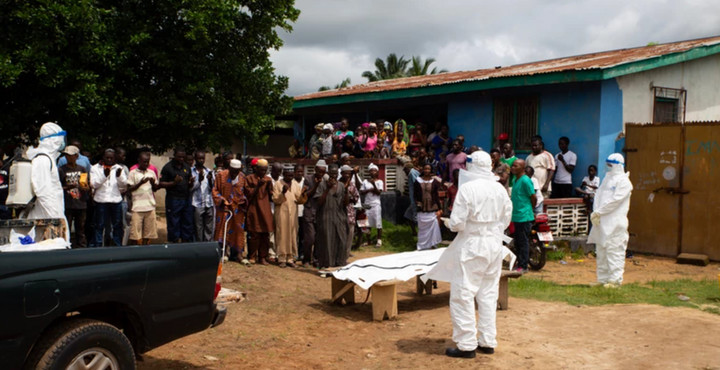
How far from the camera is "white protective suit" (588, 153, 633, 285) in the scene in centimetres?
907

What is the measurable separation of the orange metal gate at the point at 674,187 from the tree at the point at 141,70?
23.3 ft

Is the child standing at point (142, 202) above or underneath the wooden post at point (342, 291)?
above

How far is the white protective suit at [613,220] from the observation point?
29.8 ft

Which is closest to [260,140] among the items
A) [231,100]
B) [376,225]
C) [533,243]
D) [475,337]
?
[231,100]

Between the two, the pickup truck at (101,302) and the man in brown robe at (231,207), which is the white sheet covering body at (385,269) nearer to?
the pickup truck at (101,302)

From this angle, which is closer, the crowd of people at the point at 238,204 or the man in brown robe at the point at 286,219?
the crowd of people at the point at 238,204

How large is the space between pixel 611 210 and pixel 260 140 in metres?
6.81

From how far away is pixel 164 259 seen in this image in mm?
4488

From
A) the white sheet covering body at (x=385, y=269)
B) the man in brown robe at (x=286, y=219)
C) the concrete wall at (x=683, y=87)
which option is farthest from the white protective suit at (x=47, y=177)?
the concrete wall at (x=683, y=87)

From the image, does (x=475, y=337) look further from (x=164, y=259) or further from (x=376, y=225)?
(x=376, y=225)

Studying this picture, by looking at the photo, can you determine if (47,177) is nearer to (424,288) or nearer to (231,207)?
(231,207)

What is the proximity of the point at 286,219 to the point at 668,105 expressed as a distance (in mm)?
9062

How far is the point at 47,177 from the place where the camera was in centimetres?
634

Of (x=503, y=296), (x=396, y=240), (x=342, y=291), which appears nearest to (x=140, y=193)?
(x=342, y=291)
